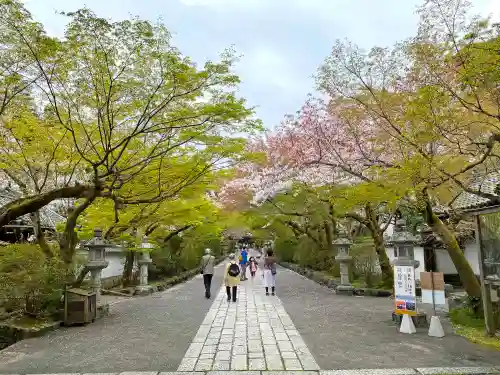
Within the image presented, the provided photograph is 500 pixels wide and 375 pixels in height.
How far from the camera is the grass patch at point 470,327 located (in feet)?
24.3

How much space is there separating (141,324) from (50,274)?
8.49 feet

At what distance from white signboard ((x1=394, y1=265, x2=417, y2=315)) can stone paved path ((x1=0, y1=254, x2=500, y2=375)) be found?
528 millimetres

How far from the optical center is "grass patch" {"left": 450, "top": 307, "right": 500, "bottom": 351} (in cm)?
741

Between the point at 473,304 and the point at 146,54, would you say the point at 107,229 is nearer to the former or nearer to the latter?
the point at 146,54

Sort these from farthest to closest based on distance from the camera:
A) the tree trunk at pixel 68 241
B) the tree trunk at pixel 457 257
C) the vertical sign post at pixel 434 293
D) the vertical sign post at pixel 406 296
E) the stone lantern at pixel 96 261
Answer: the stone lantern at pixel 96 261 → the tree trunk at pixel 68 241 → the tree trunk at pixel 457 257 → the vertical sign post at pixel 406 296 → the vertical sign post at pixel 434 293

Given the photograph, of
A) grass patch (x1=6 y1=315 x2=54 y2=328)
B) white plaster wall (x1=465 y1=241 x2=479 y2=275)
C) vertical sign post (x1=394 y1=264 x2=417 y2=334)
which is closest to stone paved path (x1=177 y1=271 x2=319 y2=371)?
vertical sign post (x1=394 y1=264 x2=417 y2=334)

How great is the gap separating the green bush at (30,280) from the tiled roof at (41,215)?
5615 mm

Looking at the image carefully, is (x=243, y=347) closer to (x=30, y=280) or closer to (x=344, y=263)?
(x=30, y=280)

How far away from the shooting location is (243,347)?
7344 mm

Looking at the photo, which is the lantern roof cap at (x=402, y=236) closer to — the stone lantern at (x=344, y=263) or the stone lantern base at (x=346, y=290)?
the stone lantern at (x=344, y=263)

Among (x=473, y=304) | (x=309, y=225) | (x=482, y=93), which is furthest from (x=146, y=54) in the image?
(x=309, y=225)

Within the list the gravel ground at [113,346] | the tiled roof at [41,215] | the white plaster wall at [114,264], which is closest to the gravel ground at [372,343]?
the gravel ground at [113,346]

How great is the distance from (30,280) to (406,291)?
8.74 meters

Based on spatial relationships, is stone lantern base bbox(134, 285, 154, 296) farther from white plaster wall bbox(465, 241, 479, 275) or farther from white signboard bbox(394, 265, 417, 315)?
white plaster wall bbox(465, 241, 479, 275)
